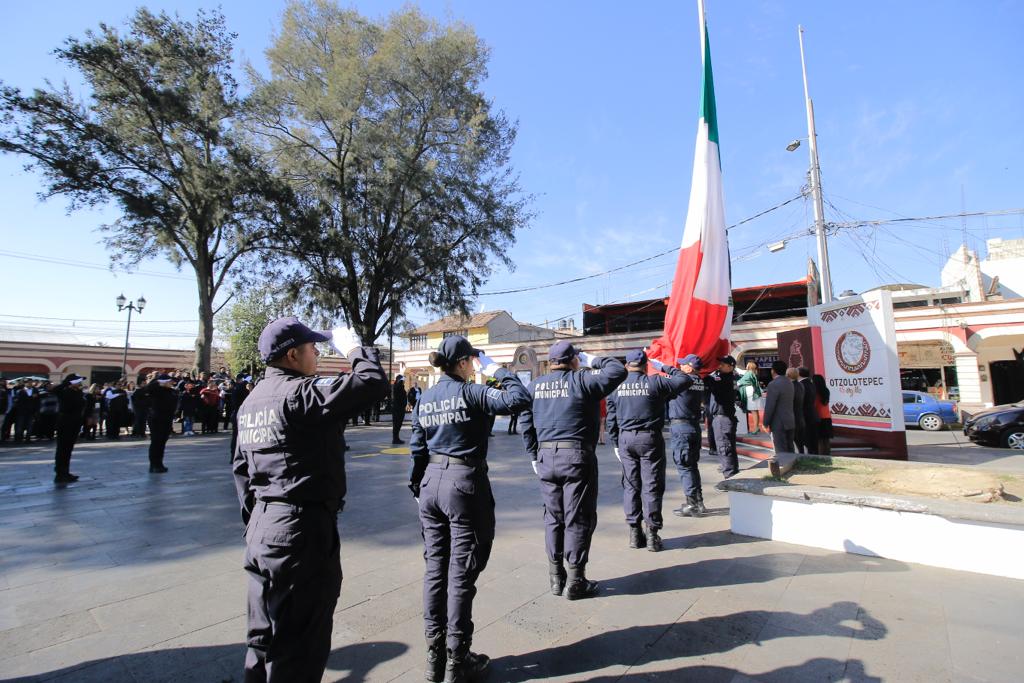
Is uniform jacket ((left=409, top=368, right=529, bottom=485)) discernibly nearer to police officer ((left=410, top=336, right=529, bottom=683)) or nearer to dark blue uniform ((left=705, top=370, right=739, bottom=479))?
police officer ((left=410, top=336, right=529, bottom=683))

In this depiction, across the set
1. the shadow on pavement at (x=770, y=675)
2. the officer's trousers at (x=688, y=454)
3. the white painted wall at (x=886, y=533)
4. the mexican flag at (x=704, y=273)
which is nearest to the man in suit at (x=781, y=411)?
the mexican flag at (x=704, y=273)

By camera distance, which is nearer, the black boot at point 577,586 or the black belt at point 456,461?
the black belt at point 456,461

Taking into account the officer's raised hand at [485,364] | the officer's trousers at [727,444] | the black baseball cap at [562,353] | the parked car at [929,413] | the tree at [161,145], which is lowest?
the parked car at [929,413]

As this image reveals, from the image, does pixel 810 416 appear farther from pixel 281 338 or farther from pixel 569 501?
pixel 281 338

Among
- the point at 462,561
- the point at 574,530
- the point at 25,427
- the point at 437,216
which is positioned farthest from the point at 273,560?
the point at 437,216

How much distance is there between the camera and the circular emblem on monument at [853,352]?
8.04 m

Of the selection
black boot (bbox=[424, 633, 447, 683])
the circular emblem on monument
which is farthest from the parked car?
black boot (bbox=[424, 633, 447, 683])

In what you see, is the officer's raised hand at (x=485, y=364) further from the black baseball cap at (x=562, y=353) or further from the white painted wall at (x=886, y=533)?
the white painted wall at (x=886, y=533)

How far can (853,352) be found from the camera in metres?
8.30

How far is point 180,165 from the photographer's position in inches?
700

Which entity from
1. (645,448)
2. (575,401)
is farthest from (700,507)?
(575,401)

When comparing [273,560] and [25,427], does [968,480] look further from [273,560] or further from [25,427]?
[25,427]

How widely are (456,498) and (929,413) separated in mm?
19798

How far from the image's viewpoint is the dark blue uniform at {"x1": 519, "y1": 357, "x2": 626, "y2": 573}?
3592 millimetres
